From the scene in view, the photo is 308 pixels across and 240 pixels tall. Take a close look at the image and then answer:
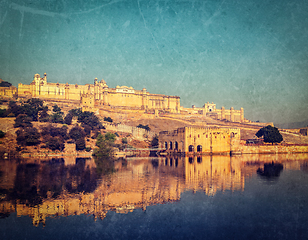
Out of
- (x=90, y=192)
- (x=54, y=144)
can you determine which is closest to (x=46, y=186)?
(x=90, y=192)

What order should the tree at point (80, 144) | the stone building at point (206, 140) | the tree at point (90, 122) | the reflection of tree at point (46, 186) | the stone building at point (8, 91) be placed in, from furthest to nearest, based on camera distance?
the stone building at point (8, 91)
the tree at point (90, 122)
the tree at point (80, 144)
the stone building at point (206, 140)
the reflection of tree at point (46, 186)

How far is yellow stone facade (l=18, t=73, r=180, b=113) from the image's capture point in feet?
176

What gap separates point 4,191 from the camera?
360 inches

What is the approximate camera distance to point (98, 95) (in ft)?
196

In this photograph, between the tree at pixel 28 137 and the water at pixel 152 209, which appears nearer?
the water at pixel 152 209

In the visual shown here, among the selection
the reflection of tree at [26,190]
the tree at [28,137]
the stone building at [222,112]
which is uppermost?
the stone building at [222,112]

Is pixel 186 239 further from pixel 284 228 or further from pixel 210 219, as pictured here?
pixel 284 228

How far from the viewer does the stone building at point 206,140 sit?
28.0 m

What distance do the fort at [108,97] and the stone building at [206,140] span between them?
2500cm

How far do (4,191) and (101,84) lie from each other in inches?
2104

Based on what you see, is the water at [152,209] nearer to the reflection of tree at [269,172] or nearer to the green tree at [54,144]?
the reflection of tree at [269,172]

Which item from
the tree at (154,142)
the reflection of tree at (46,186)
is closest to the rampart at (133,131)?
the tree at (154,142)

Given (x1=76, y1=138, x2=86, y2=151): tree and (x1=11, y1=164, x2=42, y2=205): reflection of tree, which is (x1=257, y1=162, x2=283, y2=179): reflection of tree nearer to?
(x1=11, y1=164, x2=42, y2=205): reflection of tree

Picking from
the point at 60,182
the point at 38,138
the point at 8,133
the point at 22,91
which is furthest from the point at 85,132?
the point at 22,91
